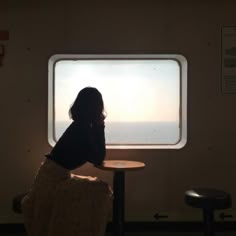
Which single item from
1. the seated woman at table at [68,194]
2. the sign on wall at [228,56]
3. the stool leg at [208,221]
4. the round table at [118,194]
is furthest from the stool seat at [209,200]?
the sign on wall at [228,56]

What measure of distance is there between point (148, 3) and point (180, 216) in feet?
6.73

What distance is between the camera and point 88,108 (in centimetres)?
288

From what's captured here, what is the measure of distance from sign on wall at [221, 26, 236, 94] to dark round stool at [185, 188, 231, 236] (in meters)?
1.14

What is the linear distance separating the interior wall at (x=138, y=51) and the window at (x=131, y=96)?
184 millimetres

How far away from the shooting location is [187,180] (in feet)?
12.3

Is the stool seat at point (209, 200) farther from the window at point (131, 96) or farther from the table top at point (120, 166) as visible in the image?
the window at point (131, 96)

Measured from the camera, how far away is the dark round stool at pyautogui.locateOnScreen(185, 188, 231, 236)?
2964mm

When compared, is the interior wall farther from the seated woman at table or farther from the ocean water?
the seated woman at table

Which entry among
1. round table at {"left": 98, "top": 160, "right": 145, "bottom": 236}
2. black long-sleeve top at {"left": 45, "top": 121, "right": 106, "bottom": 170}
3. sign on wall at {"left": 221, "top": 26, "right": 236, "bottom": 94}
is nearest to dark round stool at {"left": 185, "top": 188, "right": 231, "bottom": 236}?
round table at {"left": 98, "top": 160, "right": 145, "bottom": 236}

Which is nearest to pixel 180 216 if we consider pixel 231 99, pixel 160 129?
pixel 160 129

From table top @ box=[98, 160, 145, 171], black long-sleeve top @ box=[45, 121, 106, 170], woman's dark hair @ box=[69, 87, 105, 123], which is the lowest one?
table top @ box=[98, 160, 145, 171]

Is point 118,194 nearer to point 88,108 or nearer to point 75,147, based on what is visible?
point 75,147

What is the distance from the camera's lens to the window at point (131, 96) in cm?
391


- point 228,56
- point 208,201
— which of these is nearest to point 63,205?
point 208,201
